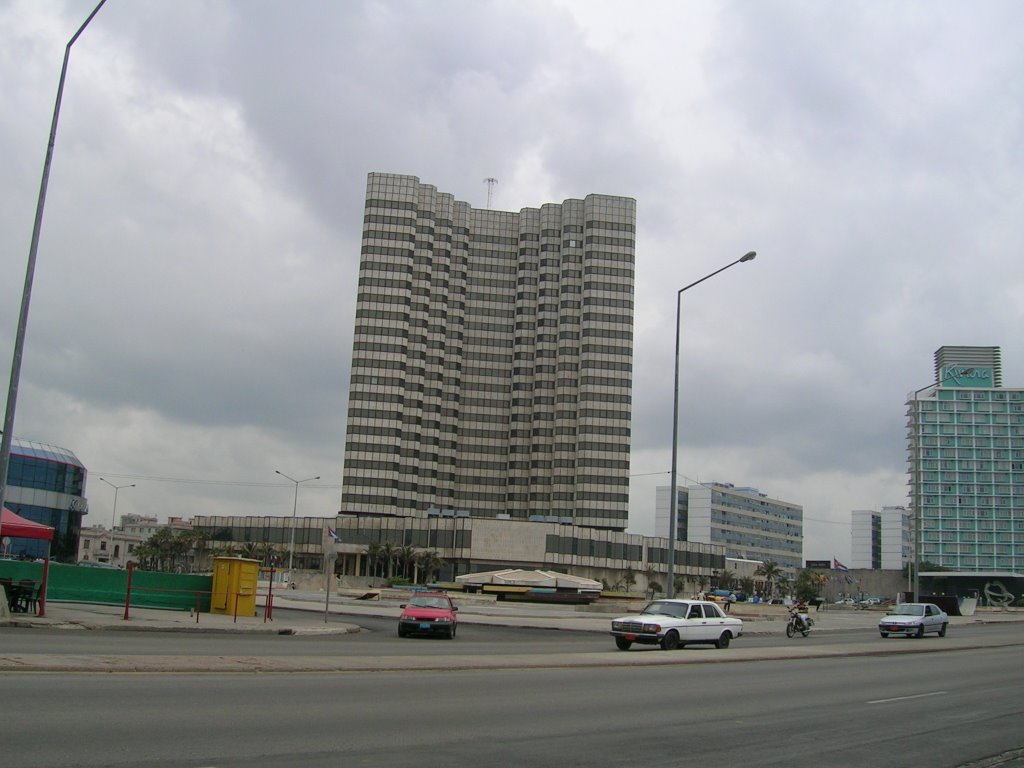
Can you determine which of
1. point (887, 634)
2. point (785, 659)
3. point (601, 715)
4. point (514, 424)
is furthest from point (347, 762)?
point (514, 424)

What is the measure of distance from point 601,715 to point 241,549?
432 feet

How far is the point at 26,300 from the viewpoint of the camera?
23.8 meters

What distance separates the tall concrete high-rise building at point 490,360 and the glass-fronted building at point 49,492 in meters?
35.4

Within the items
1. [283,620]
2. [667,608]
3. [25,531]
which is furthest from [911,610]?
[25,531]

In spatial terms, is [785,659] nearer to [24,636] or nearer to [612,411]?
[24,636]

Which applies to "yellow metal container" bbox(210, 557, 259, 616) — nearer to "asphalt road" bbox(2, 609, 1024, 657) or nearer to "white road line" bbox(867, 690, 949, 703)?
"asphalt road" bbox(2, 609, 1024, 657)

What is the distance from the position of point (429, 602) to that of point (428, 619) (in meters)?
0.93

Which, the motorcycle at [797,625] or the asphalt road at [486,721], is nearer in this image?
the asphalt road at [486,721]

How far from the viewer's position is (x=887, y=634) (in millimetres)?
42000

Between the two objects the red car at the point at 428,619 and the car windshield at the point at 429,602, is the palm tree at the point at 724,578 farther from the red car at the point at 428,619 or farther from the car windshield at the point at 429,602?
the red car at the point at 428,619

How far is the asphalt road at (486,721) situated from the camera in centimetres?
1009

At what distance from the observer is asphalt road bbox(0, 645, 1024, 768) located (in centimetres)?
1009

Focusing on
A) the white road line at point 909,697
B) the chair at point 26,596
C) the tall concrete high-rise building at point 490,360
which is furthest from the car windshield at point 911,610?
the tall concrete high-rise building at point 490,360

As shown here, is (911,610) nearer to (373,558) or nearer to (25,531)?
(25,531)
